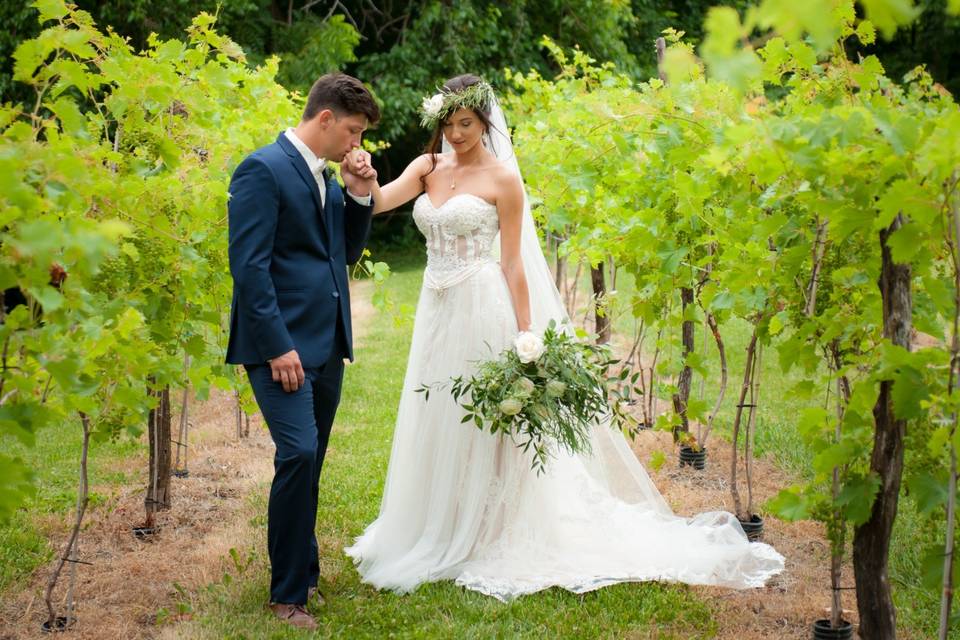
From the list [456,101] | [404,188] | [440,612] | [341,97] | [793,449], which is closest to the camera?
[341,97]

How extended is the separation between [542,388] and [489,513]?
0.74 metres

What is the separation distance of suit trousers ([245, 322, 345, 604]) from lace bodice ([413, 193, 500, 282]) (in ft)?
3.16

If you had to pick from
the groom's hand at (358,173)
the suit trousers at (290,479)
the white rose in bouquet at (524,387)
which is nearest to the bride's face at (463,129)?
the groom's hand at (358,173)

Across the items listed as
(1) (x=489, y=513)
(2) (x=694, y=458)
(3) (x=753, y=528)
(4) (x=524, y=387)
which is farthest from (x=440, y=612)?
(2) (x=694, y=458)

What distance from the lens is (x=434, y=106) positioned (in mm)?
4195

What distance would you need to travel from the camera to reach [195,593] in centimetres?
396

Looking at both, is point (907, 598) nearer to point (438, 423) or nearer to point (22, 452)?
point (438, 423)

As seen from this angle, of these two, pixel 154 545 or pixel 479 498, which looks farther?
pixel 154 545

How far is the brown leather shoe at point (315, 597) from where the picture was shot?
3799 millimetres

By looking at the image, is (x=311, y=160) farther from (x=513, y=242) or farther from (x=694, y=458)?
(x=694, y=458)

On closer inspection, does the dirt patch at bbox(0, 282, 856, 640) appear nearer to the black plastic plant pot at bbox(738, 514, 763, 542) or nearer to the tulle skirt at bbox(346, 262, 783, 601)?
the black plastic plant pot at bbox(738, 514, 763, 542)

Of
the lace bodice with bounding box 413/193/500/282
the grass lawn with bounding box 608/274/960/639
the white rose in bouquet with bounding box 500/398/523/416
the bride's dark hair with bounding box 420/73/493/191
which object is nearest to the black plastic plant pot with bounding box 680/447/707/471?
the grass lawn with bounding box 608/274/960/639

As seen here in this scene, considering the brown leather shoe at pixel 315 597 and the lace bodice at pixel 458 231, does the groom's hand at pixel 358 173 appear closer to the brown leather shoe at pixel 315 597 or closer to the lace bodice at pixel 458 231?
the lace bodice at pixel 458 231

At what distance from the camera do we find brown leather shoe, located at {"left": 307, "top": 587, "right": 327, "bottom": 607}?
150 inches
